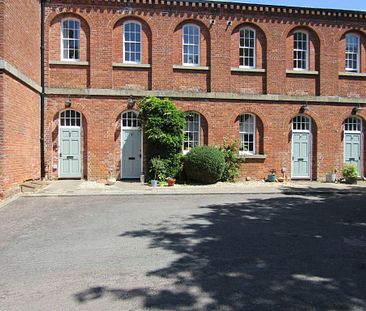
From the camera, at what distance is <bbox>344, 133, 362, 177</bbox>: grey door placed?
63.5ft

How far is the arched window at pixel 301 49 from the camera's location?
19.0 metres

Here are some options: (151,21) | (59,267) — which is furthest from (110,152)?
(59,267)

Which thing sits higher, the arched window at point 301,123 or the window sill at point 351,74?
the window sill at point 351,74

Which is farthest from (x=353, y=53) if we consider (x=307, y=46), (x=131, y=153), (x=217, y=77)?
(x=131, y=153)

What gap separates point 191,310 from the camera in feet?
13.9

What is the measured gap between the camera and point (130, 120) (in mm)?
17547

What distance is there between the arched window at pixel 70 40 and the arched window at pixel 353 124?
13.8 metres

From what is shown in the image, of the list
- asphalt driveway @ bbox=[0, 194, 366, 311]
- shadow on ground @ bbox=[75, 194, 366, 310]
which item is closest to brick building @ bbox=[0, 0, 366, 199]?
asphalt driveway @ bbox=[0, 194, 366, 311]

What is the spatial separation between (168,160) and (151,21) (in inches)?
259

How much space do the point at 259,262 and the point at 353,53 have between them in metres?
17.2

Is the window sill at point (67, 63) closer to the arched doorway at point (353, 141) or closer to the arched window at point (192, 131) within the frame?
the arched window at point (192, 131)

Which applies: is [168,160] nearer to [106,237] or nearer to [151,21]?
[151,21]

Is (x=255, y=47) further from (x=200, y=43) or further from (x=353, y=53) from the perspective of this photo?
(x=353, y=53)

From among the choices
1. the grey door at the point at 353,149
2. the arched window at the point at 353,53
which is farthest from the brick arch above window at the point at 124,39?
the grey door at the point at 353,149
